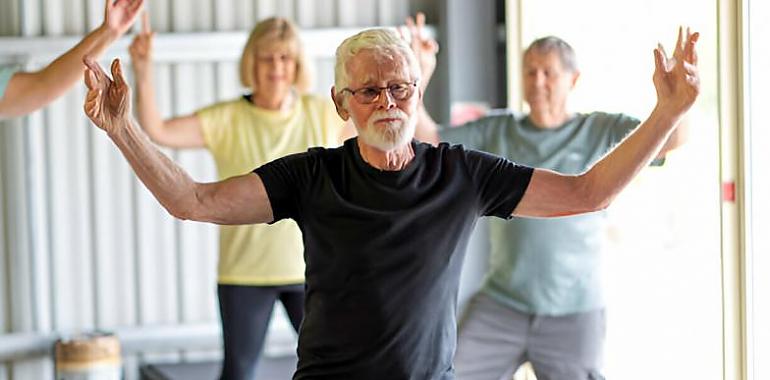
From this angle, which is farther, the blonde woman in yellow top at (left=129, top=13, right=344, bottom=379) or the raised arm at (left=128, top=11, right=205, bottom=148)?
the raised arm at (left=128, top=11, right=205, bottom=148)

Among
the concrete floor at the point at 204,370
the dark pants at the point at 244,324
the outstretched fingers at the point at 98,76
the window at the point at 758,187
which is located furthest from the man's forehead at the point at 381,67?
the concrete floor at the point at 204,370

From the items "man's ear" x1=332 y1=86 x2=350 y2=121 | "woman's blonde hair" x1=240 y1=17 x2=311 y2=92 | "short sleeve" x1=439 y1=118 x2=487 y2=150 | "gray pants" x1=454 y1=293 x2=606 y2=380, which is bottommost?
"gray pants" x1=454 y1=293 x2=606 y2=380

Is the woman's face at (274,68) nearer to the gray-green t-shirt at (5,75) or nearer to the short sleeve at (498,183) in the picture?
the gray-green t-shirt at (5,75)

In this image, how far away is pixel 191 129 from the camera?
5.15m

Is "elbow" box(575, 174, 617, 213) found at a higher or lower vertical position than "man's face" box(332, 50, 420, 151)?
lower

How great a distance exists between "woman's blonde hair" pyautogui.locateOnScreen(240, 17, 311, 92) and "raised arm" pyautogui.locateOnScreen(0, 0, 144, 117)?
90cm

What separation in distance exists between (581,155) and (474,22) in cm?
230

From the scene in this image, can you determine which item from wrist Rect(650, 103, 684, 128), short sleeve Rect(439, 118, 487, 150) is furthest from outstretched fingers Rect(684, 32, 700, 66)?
short sleeve Rect(439, 118, 487, 150)

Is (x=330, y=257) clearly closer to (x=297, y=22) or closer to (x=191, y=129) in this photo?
(x=191, y=129)

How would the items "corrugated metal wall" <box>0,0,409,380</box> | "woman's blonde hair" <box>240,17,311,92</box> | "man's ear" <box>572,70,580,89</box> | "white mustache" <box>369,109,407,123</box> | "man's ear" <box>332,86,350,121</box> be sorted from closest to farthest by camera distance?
"white mustache" <box>369,109,407,123</box> < "man's ear" <box>332,86,350,121</box> < "man's ear" <box>572,70,580,89</box> < "woman's blonde hair" <box>240,17,311,92</box> < "corrugated metal wall" <box>0,0,409,380</box>

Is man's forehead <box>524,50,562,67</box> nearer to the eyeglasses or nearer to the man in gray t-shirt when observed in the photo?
the man in gray t-shirt

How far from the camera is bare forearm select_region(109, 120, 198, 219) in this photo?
284cm

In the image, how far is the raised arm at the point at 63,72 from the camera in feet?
13.5

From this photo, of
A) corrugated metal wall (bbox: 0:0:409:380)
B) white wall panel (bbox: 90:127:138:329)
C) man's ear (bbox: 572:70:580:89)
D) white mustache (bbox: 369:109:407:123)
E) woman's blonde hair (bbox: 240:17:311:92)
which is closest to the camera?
white mustache (bbox: 369:109:407:123)
